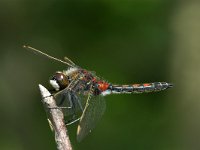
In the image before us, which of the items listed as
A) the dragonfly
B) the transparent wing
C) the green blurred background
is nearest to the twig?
the dragonfly

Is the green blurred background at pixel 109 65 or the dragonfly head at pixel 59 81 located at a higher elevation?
the dragonfly head at pixel 59 81

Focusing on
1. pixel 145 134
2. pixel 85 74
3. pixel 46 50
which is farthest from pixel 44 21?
pixel 85 74

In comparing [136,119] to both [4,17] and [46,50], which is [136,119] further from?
[4,17]

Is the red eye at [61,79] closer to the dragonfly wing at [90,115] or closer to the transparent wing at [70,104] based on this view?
the transparent wing at [70,104]

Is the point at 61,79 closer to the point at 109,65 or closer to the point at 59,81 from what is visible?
the point at 59,81

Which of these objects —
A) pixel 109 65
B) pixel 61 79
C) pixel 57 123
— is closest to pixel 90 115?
pixel 61 79

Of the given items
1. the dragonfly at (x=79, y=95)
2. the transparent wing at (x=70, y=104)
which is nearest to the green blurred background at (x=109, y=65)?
the dragonfly at (x=79, y=95)
